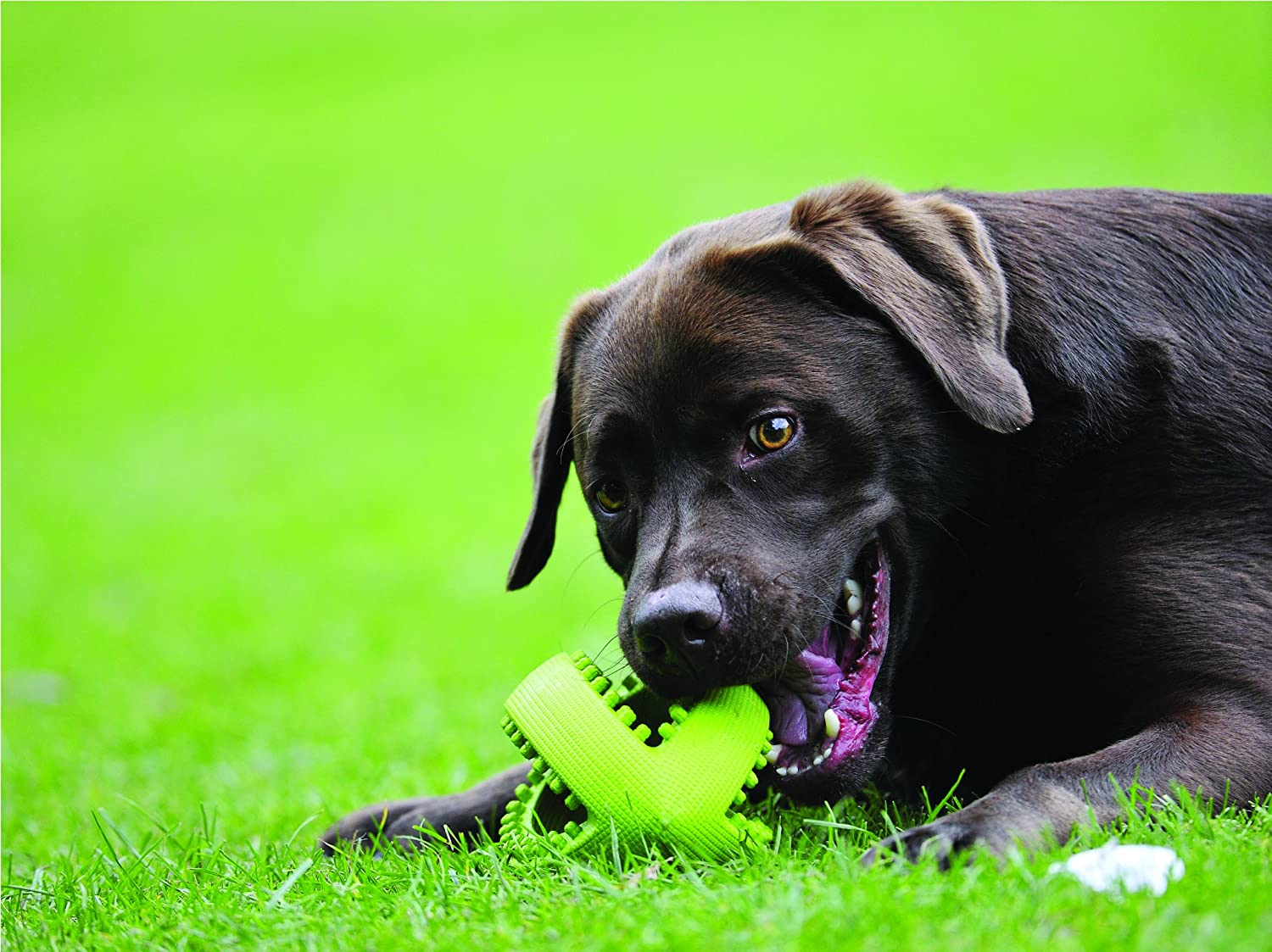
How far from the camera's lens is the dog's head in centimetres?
307

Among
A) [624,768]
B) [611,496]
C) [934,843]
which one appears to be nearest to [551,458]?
[611,496]

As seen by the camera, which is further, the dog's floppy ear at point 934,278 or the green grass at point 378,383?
the dog's floppy ear at point 934,278

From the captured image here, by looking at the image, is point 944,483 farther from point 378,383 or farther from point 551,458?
point 378,383

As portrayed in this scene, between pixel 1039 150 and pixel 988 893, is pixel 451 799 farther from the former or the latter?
pixel 1039 150

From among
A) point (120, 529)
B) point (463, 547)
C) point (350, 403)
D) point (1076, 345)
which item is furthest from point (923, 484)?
point (350, 403)

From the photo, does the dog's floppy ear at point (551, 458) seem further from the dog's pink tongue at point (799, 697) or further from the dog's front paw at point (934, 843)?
the dog's front paw at point (934, 843)

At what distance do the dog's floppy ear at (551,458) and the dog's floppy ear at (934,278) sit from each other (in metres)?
0.71

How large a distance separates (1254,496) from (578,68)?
30321 millimetres

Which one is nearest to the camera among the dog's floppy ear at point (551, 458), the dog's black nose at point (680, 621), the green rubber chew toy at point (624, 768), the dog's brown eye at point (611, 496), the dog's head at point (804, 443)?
the green rubber chew toy at point (624, 768)

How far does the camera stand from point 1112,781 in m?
2.73

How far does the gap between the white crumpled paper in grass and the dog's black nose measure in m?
0.85

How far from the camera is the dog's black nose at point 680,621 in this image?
2.92 metres

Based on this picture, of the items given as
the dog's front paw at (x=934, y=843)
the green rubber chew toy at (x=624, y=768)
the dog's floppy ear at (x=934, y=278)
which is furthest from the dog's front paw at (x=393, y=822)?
the dog's floppy ear at (x=934, y=278)

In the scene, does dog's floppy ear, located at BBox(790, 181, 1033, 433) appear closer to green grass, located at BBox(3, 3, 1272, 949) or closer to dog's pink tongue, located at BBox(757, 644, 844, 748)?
dog's pink tongue, located at BBox(757, 644, 844, 748)
